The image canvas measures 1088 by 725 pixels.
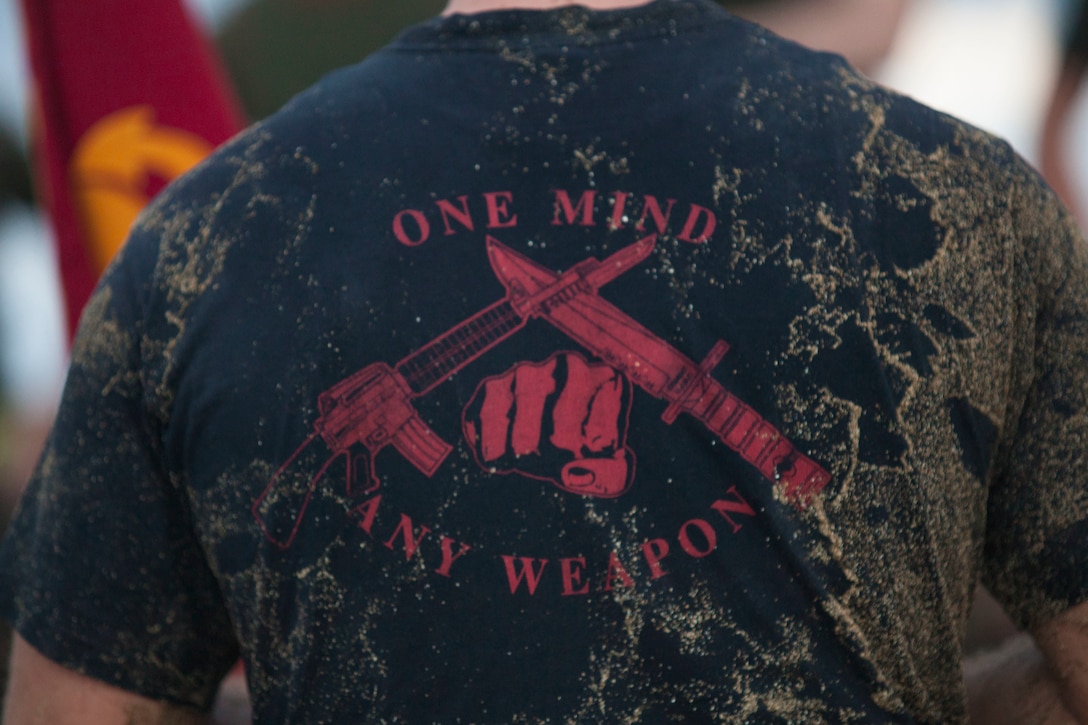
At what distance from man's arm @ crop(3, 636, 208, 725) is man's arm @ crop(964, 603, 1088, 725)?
92cm

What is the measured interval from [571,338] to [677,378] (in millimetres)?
107

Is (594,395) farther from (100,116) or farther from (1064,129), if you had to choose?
(1064,129)

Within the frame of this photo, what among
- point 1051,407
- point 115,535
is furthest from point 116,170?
point 1051,407

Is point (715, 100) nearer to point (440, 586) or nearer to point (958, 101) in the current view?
point (440, 586)

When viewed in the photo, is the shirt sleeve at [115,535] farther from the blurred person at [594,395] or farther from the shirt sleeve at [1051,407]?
the shirt sleeve at [1051,407]

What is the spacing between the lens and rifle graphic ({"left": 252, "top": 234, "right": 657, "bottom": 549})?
98 cm

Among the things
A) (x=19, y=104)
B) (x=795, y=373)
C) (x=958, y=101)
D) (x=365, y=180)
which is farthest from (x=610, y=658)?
(x=19, y=104)

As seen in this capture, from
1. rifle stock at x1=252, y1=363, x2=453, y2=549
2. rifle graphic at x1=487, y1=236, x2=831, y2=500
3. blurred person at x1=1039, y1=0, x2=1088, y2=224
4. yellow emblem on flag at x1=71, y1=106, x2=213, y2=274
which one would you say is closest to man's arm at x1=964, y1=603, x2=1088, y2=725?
rifle graphic at x1=487, y1=236, x2=831, y2=500

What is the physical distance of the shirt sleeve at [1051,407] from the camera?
104 centimetres

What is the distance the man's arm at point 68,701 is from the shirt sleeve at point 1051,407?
933 millimetres

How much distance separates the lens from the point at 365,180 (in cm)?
103

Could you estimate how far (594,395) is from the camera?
98 centimetres

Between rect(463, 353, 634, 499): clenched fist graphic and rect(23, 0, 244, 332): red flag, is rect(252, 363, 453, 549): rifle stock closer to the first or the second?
rect(463, 353, 634, 499): clenched fist graphic

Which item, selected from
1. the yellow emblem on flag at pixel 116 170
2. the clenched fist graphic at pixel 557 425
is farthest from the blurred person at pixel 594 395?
the yellow emblem on flag at pixel 116 170
